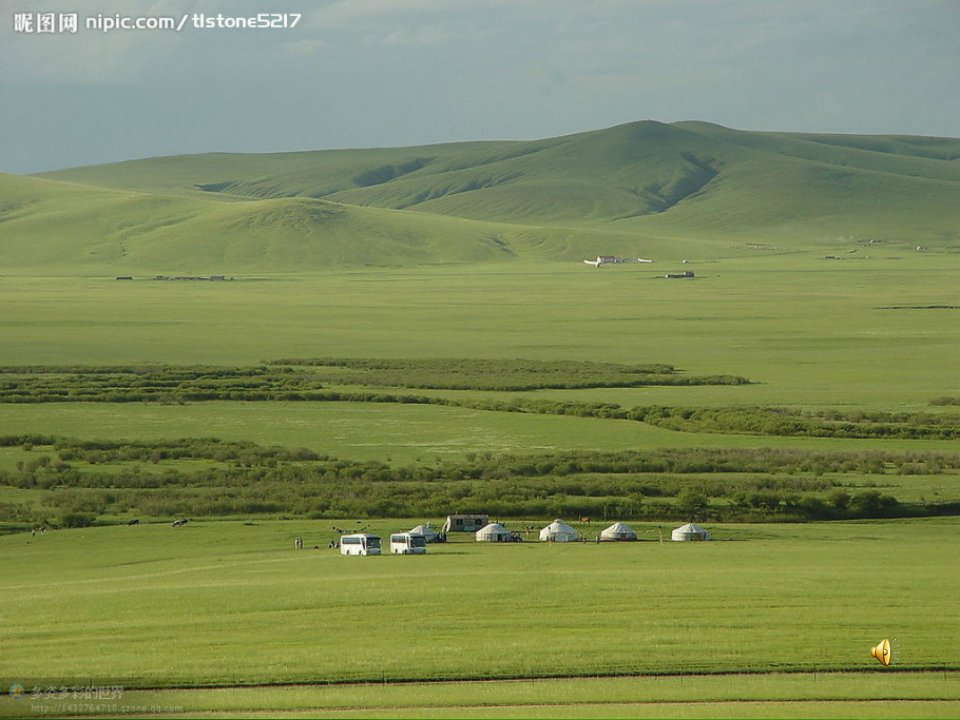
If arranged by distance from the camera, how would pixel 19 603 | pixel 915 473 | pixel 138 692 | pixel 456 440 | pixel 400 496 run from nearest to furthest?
pixel 138 692 → pixel 19 603 → pixel 400 496 → pixel 915 473 → pixel 456 440

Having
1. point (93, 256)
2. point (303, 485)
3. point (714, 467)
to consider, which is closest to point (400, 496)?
point (303, 485)

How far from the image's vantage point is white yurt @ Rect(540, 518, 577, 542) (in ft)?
121

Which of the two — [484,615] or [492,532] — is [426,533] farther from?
[484,615]

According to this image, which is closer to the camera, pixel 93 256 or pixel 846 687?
pixel 846 687

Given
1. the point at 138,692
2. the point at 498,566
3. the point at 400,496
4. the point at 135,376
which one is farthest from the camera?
the point at 135,376

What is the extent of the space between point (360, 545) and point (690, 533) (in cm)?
831

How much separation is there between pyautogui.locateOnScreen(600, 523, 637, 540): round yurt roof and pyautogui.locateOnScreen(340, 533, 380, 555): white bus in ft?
19.8

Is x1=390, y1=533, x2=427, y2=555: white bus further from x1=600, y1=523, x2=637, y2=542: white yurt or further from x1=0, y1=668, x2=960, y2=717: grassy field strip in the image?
x1=0, y1=668, x2=960, y2=717: grassy field strip

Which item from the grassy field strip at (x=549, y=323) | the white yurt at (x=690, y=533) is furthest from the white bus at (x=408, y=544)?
the grassy field strip at (x=549, y=323)

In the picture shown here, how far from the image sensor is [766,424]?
57938 millimetres

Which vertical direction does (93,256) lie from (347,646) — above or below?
above

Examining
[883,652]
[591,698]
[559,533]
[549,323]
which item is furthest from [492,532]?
[549,323]

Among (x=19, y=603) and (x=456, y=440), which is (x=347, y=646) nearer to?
(x=19, y=603)

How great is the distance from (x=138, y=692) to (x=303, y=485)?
76.2ft
